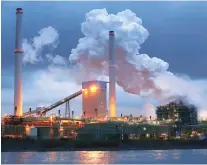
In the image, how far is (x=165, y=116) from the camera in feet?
374

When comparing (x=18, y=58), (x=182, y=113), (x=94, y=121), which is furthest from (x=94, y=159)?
(x=182, y=113)

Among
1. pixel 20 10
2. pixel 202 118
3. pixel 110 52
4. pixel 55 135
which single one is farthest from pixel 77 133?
pixel 202 118

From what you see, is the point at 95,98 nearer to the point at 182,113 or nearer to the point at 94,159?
the point at 182,113

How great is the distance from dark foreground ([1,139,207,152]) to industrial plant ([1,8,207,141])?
2666mm

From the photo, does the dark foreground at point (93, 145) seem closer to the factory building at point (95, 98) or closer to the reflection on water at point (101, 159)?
the factory building at point (95, 98)

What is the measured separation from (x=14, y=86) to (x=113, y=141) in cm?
1974

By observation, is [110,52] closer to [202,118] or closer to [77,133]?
[77,133]

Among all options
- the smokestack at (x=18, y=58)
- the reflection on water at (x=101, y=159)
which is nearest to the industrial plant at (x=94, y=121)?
the smokestack at (x=18, y=58)

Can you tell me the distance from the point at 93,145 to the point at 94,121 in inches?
423

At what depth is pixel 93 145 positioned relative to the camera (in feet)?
282

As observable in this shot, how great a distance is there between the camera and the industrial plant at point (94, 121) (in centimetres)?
8756

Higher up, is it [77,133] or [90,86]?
[90,86]

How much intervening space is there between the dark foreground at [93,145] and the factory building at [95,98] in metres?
13.1

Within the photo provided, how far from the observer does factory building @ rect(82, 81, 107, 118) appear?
101 m
